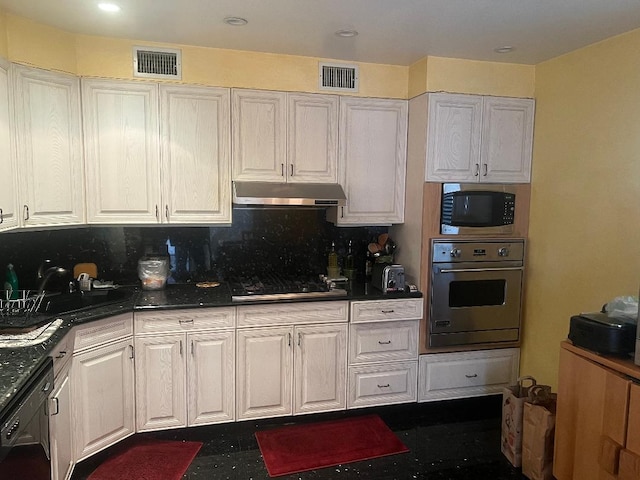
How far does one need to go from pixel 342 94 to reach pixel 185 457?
254 centimetres

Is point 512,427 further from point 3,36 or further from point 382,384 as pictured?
point 3,36

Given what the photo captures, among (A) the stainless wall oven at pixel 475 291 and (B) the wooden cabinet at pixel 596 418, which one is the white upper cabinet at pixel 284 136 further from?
(B) the wooden cabinet at pixel 596 418

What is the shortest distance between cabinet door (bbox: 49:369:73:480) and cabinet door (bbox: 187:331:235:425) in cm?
70

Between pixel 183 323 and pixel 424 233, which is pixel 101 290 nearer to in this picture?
pixel 183 323

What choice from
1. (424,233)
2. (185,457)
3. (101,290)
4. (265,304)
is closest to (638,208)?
(424,233)

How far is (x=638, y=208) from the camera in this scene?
8.10ft

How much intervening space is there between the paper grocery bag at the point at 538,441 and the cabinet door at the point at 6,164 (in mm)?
2991

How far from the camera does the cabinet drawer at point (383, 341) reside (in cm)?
313

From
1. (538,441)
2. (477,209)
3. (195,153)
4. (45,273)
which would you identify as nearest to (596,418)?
(538,441)

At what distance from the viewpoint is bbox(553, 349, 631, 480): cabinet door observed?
6.63 ft

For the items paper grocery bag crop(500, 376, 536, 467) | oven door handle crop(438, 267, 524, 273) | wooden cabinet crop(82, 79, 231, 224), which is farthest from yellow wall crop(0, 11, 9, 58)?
paper grocery bag crop(500, 376, 536, 467)

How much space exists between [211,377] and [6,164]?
5.41 feet

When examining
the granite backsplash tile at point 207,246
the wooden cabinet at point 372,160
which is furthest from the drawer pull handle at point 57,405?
the wooden cabinet at point 372,160

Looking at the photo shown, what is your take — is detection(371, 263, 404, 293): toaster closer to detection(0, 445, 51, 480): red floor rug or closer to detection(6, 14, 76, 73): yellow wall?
detection(0, 445, 51, 480): red floor rug
